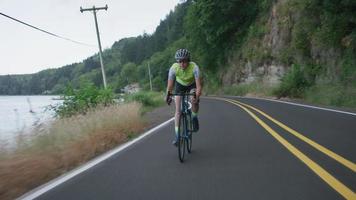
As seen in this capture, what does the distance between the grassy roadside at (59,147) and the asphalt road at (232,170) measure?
60cm

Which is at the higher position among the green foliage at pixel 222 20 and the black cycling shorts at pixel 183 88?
the green foliage at pixel 222 20

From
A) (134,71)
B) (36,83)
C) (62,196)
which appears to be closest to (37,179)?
(62,196)

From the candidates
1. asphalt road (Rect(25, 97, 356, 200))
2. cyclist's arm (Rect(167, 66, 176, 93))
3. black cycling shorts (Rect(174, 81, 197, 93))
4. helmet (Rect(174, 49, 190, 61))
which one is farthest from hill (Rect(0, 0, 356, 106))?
asphalt road (Rect(25, 97, 356, 200))

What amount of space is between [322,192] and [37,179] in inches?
159

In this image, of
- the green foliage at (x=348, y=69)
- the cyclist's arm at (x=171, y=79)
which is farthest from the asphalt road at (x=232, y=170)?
the green foliage at (x=348, y=69)

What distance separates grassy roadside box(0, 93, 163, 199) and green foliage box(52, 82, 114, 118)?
4853 mm

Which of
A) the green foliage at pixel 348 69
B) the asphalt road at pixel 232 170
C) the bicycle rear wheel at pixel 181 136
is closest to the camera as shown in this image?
the asphalt road at pixel 232 170

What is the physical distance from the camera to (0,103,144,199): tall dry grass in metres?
6.68

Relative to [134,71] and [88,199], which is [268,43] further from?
[134,71]

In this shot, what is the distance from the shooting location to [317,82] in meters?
27.5

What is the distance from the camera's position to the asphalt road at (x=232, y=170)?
551 centimetres

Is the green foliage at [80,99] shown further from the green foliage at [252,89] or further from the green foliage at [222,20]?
the green foliage at [222,20]

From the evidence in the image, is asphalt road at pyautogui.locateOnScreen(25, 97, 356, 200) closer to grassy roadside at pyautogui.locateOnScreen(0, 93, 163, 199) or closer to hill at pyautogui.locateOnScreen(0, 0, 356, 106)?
grassy roadside at pyautogui.locateOnScreen(0, 93, 163, 199)

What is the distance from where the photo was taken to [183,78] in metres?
8.36
